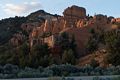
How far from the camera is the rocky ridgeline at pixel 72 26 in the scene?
87.3 metres

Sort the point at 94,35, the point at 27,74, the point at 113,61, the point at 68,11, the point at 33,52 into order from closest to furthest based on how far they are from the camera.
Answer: the point at 27,74
the point at 113,61
the point at 33,52
the point at 94,35
the point at 68,11

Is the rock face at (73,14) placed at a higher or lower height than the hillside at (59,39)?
higher

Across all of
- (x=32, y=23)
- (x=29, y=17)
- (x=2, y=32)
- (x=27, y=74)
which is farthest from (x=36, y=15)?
(x=27, y=74)

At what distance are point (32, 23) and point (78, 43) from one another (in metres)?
47.5

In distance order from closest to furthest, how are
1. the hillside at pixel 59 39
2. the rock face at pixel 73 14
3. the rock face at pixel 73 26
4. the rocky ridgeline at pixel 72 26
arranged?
the hillside at pixel 59 39
the rock face at pixel 73 26
the rocky ridgeline at pixel 72 26
the rock face at pixel 73 14

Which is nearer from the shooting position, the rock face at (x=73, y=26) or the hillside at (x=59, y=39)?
the hillside at (x=59, y=39)

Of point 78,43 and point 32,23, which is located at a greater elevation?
point 32,23

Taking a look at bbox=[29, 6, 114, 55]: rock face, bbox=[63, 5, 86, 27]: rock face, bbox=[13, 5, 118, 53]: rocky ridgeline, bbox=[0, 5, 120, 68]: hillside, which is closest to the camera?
bbox=[0, 5, 120, 68]: hillside

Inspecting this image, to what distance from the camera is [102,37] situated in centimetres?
7600

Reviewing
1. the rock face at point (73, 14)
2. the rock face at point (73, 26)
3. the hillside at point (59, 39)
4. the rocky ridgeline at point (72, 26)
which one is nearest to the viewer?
the hillside at point (59, 39)

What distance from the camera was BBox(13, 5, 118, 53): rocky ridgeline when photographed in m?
87.3

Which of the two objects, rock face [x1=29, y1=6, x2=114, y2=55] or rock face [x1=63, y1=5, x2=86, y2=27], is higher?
rock face [x1=63, y1=5, x2=86, y2=27]

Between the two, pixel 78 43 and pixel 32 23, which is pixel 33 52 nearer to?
pixel 78 43

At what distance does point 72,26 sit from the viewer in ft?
335
